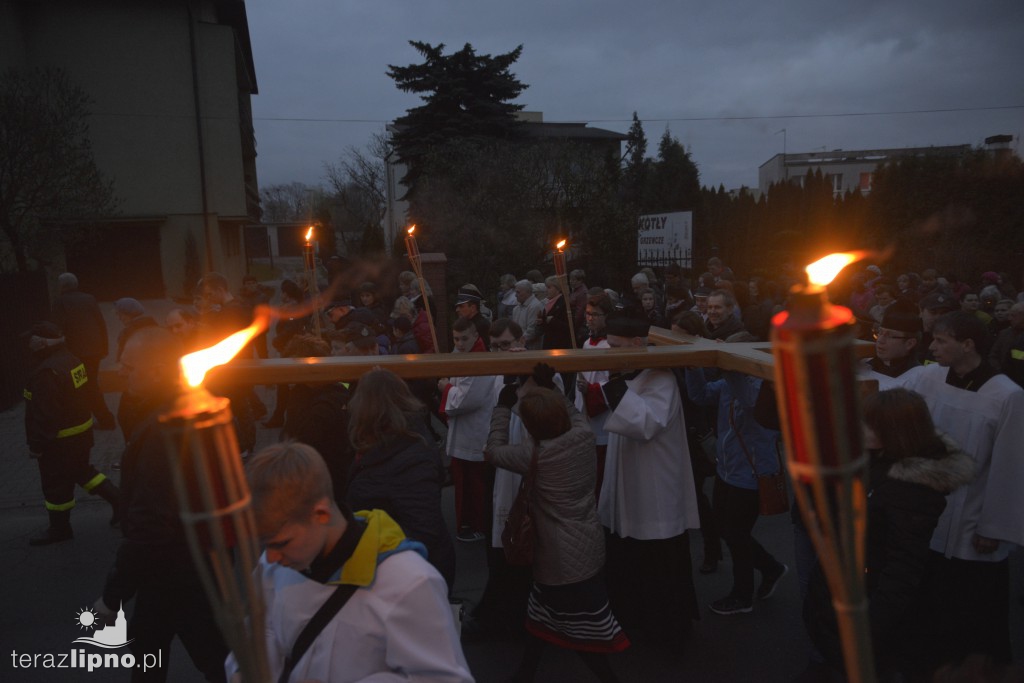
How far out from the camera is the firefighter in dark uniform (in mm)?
5543

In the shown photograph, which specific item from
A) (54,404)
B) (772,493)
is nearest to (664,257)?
(772,493)

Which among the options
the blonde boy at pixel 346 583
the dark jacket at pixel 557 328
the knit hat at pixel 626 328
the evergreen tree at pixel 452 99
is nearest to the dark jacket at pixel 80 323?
the dark jacket at pixel 557 328

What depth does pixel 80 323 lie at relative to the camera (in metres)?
9.36

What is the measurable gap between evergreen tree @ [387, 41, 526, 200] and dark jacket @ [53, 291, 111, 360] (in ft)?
67.3

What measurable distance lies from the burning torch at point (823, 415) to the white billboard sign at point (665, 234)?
1797 centimetres

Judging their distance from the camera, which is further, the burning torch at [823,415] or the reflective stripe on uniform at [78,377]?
the reflective stripe on uniform at [78,377]

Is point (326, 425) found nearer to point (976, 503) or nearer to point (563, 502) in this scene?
point (563, 502)

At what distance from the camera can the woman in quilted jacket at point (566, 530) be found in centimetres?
357

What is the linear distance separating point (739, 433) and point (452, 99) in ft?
90.0

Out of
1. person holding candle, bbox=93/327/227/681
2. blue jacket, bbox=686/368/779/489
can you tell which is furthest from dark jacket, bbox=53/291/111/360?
blue jacket, bbox=686/368/779/489

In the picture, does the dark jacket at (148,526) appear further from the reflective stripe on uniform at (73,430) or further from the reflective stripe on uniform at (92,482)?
A: the reflective stripe on uniform at (92,482)

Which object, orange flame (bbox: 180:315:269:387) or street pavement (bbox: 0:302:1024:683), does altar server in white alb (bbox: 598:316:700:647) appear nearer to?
street pavement (bbox: 0:302:1024:683)

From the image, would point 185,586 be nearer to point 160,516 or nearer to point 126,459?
point 160,516

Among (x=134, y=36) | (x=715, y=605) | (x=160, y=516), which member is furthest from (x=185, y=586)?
(x=134, y=36)
